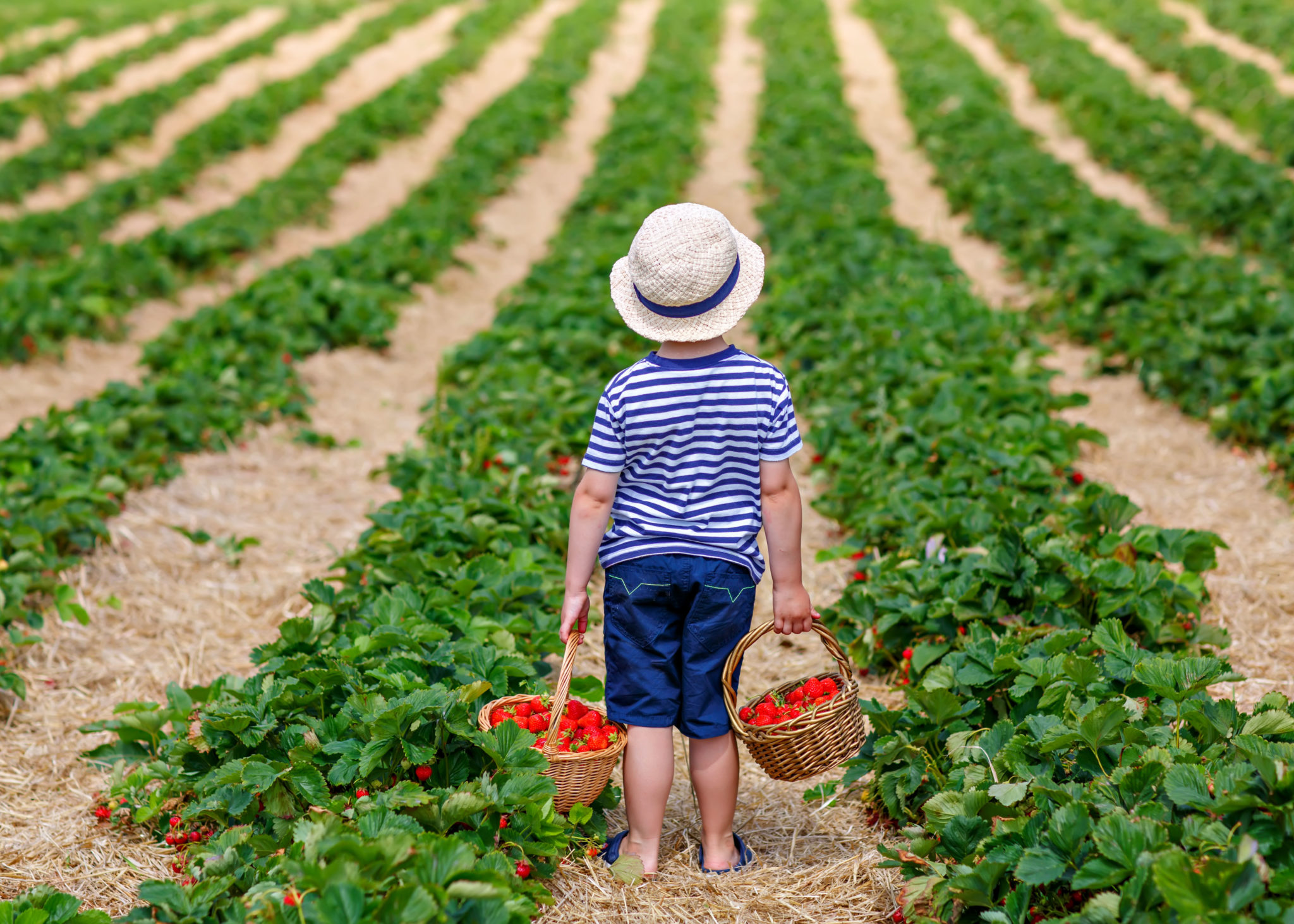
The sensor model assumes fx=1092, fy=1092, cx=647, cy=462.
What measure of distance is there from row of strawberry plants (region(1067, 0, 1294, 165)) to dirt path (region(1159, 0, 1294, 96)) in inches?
11.0

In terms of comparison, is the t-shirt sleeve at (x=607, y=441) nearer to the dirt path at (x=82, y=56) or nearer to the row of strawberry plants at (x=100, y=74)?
the row of strawberry plants at (x=100, y=74)

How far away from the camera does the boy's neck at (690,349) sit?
2926 millimetres

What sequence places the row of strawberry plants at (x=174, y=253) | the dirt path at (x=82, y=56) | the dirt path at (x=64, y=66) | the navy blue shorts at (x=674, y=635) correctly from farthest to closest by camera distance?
the dirt path at (x=82, y=56), the dirt path at (x=64, y=66), the row of strawberry plants at (x=174, y=253), the navy blue shorts at (x=674, y=635)

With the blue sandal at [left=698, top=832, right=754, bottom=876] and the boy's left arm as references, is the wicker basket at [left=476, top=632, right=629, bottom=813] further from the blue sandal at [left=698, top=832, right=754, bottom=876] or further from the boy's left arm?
the boy's left arm

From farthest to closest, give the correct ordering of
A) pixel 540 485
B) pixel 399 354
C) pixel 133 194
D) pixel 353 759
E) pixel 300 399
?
pixel 133 194 → pixel 399 354 → pixel 300 399 → pixel 540 485 → pixel 353 759

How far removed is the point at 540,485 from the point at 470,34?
22105 millimetres

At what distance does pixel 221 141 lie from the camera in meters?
16.3

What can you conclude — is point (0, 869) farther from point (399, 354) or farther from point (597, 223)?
point (597, 223)

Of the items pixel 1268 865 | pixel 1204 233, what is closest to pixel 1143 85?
pixel 1204 233

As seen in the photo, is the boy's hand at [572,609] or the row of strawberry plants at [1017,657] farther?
the boy's hand at [572,609]

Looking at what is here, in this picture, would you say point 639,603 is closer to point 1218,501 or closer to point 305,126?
point 1218,501

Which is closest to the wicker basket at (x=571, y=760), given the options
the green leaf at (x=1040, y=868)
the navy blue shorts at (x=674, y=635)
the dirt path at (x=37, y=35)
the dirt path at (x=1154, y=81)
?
the navy blue shorts at (x=674, y=635)

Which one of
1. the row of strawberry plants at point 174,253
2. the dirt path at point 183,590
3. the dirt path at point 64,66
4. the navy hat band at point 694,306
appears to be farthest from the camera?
the dirt path at point 64,66

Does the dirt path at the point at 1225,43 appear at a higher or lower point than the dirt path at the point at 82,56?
lower
